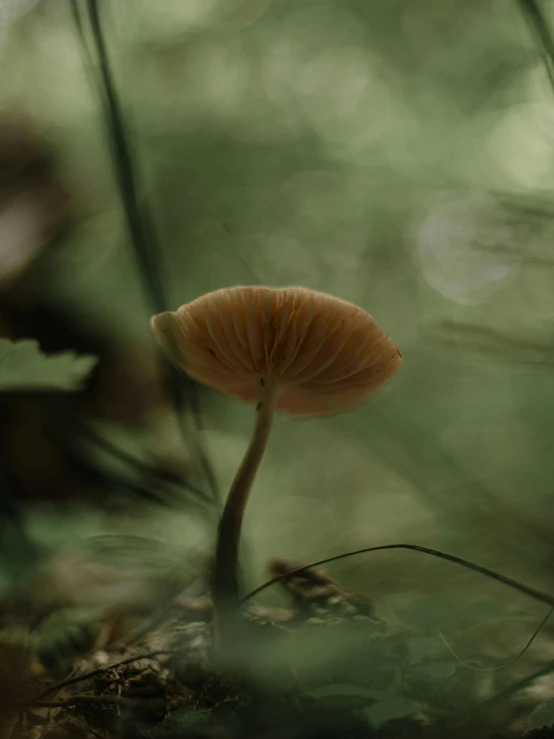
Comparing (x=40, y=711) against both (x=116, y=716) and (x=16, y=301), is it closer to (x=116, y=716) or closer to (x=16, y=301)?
(x=116, y=716)

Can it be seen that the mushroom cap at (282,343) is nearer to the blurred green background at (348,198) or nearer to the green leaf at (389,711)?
the blurred green background at (348,198)

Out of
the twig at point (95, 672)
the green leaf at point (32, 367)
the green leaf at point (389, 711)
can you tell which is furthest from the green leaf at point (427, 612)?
the green leaf at point (32, 367)

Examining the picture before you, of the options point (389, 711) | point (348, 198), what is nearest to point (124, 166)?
point (348, 198)

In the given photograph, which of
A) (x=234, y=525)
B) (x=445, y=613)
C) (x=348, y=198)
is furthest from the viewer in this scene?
(x=348, y=198)

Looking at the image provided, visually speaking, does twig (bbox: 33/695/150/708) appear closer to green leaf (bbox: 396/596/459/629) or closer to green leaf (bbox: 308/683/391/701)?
green leaf (bbox: 308/683/391/701)

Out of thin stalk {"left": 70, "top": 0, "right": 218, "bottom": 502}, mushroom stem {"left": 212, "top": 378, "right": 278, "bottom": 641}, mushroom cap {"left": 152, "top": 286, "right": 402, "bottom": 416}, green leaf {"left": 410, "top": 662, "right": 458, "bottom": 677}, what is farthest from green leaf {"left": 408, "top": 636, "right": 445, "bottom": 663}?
thin stalk {"left": 70, "top": 0, "right": 218, "bottom": 502}

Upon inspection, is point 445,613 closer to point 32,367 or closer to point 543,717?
point 543,717
